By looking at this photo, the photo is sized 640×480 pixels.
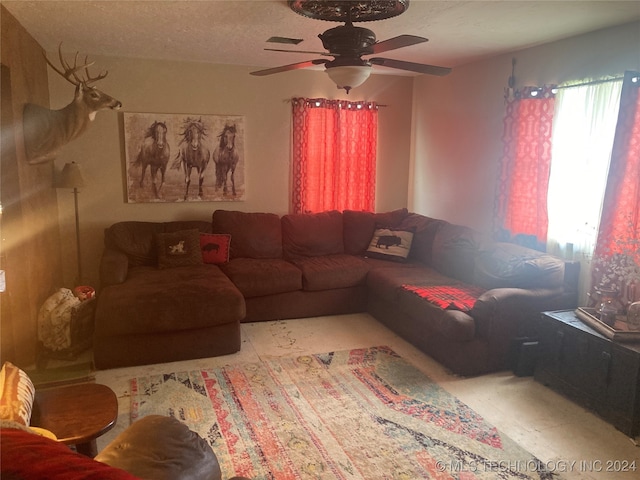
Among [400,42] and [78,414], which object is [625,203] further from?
[78,414]

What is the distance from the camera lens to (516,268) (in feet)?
12.3

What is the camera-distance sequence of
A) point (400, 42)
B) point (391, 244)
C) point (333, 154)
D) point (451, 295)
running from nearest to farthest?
point (400, 42), point (451, 295), point (391, 244), point (333, 154)

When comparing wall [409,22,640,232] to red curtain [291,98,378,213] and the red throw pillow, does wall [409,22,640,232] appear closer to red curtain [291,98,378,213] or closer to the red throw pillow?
red curtain [291,98,378,213]

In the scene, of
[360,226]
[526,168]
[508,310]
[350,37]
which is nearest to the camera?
[350,37]

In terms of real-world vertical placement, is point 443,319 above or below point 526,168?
below

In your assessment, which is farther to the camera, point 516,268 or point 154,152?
point 154,152

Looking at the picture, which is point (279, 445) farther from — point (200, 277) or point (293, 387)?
point (200, 277)

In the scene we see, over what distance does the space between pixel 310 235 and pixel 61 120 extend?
2.55m

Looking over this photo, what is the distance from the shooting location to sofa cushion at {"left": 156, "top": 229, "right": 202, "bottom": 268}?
178 inches

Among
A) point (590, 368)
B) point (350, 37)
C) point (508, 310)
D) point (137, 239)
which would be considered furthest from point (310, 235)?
point (590, 368)

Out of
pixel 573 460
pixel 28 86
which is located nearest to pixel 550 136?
pixel 573 460

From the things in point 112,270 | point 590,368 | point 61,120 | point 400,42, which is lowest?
point 590,368

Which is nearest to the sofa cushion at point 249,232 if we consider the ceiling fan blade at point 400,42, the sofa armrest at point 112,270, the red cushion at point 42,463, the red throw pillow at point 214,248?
the red throw pillow at point 214,248

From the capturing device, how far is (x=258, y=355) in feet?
12.5
